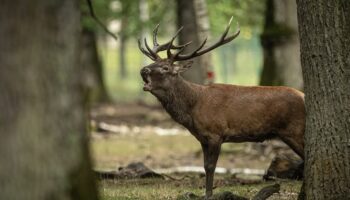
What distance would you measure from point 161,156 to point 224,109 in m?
7.56

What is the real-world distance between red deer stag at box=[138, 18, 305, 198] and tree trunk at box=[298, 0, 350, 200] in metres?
2.33

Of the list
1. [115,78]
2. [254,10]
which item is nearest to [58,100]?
[254,10]

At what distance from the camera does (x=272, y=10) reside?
55.5 feet

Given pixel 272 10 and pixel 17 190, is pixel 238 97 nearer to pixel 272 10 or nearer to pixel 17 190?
pixel 17 190

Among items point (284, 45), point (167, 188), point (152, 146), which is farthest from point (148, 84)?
point (152, 146)

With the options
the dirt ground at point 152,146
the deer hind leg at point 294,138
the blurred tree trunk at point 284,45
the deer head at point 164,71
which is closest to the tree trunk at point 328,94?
the deer hind leg at point 294,138

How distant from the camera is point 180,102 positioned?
33.2 feet

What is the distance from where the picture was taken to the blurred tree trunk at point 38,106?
16.5 feet

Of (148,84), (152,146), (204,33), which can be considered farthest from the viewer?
(152,146)

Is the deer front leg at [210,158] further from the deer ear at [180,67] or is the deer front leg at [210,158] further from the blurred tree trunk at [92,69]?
the blurred tree trunk at [92,69]

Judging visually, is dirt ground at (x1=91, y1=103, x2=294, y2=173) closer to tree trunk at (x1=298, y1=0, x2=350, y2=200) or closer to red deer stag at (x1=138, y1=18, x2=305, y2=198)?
red deer stag at (x1=138, y1=18, x2=305, y2=198)

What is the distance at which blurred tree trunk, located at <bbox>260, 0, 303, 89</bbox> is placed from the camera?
54.1 feet

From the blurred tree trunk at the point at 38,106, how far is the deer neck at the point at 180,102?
15.9ft

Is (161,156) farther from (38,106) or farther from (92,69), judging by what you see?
(92,69)
